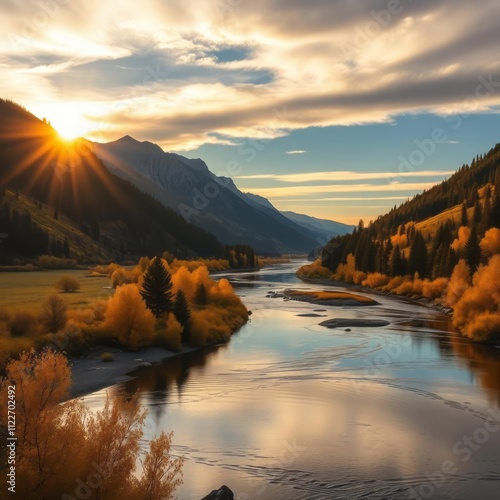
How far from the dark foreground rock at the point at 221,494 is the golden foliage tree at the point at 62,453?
464 cm

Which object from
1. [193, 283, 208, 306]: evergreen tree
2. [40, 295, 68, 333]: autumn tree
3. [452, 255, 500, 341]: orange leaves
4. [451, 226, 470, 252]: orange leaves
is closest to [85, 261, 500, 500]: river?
[452, 255, 500, 341]: orange leaves

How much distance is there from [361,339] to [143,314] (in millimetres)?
29798

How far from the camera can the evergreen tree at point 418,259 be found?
440 ft

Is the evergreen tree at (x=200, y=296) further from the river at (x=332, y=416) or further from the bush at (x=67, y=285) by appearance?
the bush at (x=67, y=285)

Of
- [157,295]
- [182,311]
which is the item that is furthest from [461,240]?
[157,295]

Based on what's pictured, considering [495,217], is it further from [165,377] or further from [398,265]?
[165,377]

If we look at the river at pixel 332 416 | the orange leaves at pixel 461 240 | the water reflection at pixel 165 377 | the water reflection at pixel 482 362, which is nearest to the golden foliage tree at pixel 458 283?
the orange leaves at pixel 461 240

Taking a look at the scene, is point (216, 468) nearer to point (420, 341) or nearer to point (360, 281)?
point (420, 341)

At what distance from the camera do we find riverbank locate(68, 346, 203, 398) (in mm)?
45281

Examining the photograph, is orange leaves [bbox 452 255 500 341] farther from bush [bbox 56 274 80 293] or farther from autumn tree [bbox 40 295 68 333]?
bush [bbox 56 274 80 293]

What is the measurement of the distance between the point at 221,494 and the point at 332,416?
15.6 metres

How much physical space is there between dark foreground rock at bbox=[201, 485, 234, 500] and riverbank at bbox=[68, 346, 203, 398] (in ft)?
71.4

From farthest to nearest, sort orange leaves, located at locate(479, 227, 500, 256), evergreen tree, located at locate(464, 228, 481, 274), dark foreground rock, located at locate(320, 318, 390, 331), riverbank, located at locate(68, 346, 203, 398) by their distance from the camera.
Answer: orange leaves, located at locate(479, 227, 500, 256)
evergreen tree, located at locate(464, 228, 481, 274)
dark foreground rock, located at locate(320, 318, 390, 331)
riverbank, located at locate(68, 346, 203, 398)

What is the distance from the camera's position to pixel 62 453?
19.4 meters
